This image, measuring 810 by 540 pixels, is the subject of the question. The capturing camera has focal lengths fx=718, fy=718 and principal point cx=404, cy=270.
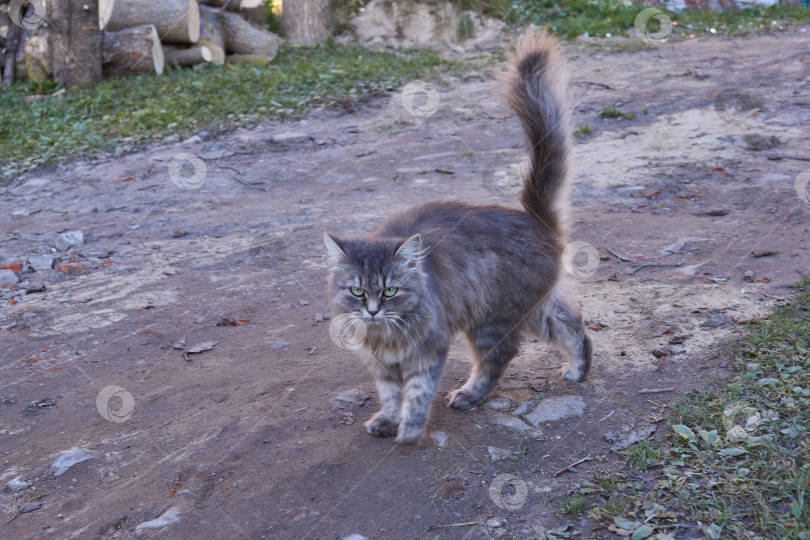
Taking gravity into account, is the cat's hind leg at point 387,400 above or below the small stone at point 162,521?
above

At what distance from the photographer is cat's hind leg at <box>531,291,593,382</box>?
4.50 m

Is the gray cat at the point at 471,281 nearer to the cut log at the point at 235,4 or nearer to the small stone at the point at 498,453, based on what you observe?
the small stone at the point at 498,453

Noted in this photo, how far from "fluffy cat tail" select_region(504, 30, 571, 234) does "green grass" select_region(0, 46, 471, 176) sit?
6453 millimetres

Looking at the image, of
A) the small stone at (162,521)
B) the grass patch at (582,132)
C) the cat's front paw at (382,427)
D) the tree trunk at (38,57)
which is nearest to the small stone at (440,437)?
the cat's front paw at (382,427)

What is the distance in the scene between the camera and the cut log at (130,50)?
40.2ft

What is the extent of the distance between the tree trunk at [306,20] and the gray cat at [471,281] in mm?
10377

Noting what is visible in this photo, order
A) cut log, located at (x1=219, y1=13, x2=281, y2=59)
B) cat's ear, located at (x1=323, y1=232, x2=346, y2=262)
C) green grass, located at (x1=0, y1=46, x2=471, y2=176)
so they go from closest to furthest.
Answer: cat's ear, located at (x1=323, y1=232, x2=346, y2=262), green grass, located at (x1=0, y1=46, x2=471, y2=176), cut log, located at (x1=219, y1=13, x2=281, y2=59)

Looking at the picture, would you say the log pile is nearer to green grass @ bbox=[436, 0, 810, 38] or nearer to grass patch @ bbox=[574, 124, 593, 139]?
green grass @ bbox=[436, 0, 810, 38]

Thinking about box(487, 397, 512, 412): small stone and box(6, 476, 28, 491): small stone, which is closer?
box(6, 476, 28, 491): small stone

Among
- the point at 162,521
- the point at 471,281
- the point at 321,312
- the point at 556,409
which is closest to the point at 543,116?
the point at 471,281

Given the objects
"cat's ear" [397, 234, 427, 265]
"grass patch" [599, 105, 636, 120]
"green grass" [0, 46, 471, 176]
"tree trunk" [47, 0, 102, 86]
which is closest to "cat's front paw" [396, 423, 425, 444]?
"cat's ear" [397, 234, 427, 265]

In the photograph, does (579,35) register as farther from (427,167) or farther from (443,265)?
(443,265)

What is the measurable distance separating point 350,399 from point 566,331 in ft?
4.70

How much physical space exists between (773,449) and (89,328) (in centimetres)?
466
